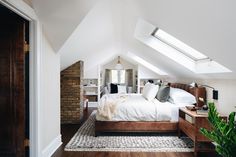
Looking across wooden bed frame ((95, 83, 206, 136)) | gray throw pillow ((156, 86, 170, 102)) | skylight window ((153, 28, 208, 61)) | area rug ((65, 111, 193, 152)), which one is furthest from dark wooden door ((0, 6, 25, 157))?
gray throw pillow ((156, 86, 170, 102))

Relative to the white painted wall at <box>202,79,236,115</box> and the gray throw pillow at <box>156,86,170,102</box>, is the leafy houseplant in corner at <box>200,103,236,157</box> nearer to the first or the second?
the white painted wall at <box>202,79,236,115</box>

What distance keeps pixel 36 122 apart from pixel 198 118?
7.72 ft

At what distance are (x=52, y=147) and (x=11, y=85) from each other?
1.24 meters

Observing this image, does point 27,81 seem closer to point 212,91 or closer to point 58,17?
point 58,17

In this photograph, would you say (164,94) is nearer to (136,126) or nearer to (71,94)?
(136,126)

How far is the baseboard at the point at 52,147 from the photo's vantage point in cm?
300

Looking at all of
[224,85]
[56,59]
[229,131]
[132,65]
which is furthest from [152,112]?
[132,65]

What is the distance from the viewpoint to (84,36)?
379 cm

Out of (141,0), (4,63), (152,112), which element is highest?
(141,0)

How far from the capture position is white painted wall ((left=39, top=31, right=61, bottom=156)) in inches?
115

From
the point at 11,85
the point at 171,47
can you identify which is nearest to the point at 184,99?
the point at 171,47

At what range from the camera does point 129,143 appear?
369cm

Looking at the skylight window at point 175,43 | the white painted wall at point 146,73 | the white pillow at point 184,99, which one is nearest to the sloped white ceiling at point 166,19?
the skylight window at point 175,43

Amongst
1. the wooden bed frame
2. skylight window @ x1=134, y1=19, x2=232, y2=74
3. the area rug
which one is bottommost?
the area rug
